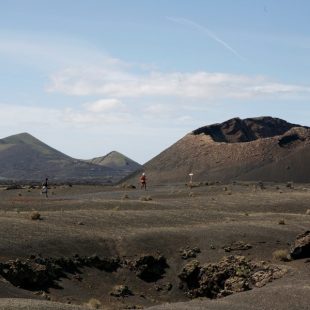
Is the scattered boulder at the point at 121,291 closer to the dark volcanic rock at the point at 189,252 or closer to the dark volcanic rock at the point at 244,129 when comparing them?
the dark volcanic rock at the point at 189,252

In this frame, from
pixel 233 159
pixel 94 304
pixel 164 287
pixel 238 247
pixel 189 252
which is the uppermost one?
pixel 233 159

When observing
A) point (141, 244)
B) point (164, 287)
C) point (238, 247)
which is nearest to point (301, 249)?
point (238, 247)

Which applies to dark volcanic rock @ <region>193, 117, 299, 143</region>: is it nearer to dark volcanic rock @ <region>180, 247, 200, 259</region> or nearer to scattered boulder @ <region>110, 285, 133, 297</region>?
dark volcanic rock @ <region>180, 247, 200, 259</region>

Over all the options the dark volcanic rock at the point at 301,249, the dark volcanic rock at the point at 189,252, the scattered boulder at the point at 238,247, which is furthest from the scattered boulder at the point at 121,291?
the dark volcanic rock at the point at 301,249

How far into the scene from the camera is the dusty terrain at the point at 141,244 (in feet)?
72.4

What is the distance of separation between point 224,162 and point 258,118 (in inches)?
1883

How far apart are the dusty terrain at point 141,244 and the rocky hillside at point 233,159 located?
4897 centimetres

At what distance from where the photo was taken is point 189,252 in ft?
105

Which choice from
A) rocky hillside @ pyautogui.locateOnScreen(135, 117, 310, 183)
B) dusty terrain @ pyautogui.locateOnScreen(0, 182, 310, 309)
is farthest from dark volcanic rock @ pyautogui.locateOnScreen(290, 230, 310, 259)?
rocky hillside @ pyautogui.locateOnScreen(135, 117, 310, 183)

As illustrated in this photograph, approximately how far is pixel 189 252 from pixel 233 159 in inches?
2748

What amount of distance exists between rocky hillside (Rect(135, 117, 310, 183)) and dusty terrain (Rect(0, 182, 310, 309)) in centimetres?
4897

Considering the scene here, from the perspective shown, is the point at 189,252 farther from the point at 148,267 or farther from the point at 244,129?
the point at 244,129

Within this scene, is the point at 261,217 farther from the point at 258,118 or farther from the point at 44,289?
the point at 258,118

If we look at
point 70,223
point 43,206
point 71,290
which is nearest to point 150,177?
point 43,206
